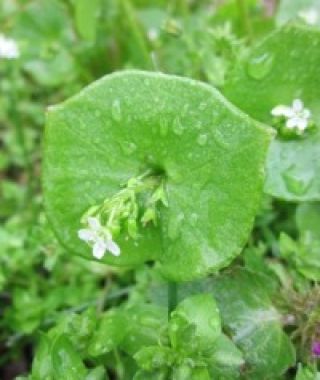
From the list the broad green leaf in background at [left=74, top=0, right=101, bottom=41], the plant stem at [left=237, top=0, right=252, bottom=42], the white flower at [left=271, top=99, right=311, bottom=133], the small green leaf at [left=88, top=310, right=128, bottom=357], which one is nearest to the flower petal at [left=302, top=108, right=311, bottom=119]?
the white flower at [left=271, top=99, right=311, bottom=133]

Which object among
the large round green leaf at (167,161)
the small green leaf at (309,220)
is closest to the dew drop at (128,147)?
the large round green leaf at (167,161)

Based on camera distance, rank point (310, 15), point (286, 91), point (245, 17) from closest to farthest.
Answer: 1. point (286, 91)
2. point (310, 15)
3. point (245, 17)

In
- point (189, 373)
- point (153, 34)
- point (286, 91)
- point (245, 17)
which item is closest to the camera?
point (189, 373)

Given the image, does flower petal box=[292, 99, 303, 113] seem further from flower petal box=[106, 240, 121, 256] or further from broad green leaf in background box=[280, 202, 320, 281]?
flower petal box=[106, 240, 121, 256]

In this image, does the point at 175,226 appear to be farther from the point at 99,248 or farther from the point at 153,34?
the point at 153,34

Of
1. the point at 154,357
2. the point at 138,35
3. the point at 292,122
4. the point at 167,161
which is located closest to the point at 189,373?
the point at 154,357

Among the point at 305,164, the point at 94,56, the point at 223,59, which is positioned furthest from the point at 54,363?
the point at 94,56
